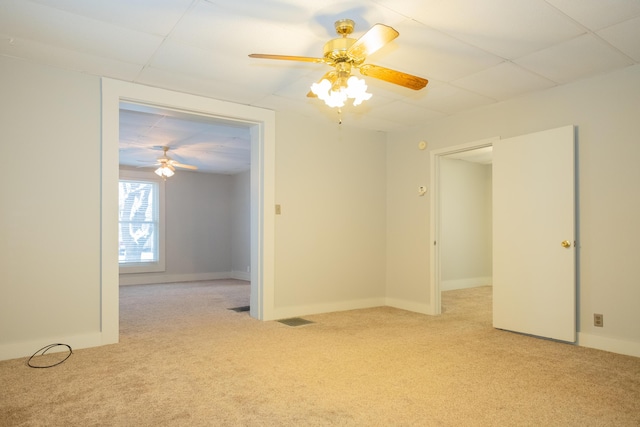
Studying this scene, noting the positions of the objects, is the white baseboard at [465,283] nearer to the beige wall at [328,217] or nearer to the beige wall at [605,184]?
the beige wall at [328,217]

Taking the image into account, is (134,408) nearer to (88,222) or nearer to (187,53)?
(88,222)

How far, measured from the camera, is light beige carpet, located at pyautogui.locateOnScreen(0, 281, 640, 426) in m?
2.21

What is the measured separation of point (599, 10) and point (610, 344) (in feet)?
8.72

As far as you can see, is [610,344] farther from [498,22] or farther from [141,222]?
[141,222]

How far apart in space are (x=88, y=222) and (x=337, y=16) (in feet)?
8.94

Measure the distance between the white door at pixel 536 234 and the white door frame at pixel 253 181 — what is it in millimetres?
2487

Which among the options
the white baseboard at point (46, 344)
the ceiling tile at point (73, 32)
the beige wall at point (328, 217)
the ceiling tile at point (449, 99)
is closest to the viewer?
the ceiling tile at point (73, 32)

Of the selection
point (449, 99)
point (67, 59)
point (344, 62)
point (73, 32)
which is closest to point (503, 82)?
point (449, 99)

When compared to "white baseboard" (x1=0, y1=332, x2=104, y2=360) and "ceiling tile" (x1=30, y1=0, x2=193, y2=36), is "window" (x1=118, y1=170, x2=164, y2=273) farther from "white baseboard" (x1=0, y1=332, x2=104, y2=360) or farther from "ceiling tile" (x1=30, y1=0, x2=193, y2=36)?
"ceiling tile" (x1=30, y1=0, x2=193, y2=36)

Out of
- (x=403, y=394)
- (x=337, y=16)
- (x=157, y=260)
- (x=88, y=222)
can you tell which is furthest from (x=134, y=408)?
(x=157, y=260)

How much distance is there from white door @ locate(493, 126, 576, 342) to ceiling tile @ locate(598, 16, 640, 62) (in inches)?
31.0

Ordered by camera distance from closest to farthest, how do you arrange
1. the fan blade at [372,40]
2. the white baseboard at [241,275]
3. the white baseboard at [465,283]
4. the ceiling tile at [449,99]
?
the fan blade at [372,40], the ceiling tile at [449,99], the white baseboard at [465,283], the white baseboard at [241,275]

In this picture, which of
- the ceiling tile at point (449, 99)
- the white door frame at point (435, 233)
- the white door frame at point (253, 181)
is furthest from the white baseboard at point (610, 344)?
the white door frame at point (253, 181)

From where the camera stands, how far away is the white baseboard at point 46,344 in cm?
318
